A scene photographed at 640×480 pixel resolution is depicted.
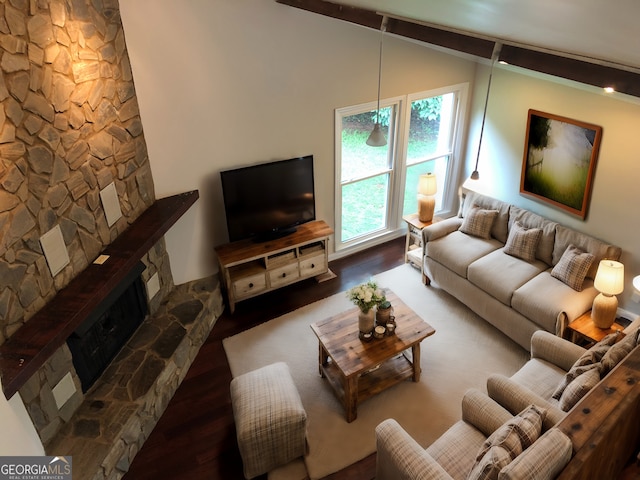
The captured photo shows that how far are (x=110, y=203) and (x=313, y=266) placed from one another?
7.26ft

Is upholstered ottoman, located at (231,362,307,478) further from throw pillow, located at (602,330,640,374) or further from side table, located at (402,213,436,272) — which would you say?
side table, located at (402,213,436,272)

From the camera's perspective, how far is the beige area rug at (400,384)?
363 cm

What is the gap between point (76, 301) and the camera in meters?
3.12

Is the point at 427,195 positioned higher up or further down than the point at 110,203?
further down

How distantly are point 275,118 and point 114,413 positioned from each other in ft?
9.55

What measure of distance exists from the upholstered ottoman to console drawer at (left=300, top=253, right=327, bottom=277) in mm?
1725

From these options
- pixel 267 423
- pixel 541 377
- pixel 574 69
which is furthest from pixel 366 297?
pixel 574 69

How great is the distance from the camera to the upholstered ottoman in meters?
3.19

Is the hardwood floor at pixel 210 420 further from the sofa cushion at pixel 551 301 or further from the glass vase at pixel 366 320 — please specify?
the sofa cushion at pixel 551 301

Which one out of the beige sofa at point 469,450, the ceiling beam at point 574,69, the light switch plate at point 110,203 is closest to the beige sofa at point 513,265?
the beige sofa at point 469,450

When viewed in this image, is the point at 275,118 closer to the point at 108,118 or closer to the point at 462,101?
the point at 108,118

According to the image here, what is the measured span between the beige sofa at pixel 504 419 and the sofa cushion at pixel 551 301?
1.76 feet

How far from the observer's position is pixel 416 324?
13.1 ft

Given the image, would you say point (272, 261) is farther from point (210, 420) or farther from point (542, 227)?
point (542, 227)
